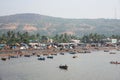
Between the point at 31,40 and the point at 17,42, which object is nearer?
the point at 17,42

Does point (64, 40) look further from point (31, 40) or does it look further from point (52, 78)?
point (52, 78)

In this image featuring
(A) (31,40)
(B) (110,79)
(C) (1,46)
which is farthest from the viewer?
(A) (31,40)

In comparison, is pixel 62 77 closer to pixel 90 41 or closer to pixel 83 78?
pixel 83 78

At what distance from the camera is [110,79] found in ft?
180

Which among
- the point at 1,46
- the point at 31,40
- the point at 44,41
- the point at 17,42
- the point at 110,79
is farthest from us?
the point at 44,41

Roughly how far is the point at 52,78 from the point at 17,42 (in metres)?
94.0

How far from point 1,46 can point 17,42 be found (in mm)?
17053

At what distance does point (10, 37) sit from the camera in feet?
501

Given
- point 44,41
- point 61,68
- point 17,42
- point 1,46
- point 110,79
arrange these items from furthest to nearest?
point 44,41 → point 17,42 → point 1,46 → point 61,68 → point 110,79

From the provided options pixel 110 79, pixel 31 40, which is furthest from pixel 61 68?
pixel 31 40

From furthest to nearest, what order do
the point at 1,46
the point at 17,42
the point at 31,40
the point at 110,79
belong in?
the point at 31,40, the point at 17,42, the point at 1,46, the point at 110,79

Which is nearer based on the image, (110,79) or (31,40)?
(110,79)

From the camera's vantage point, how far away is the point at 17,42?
147750 mm

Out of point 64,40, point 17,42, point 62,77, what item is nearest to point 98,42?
point 64,40
